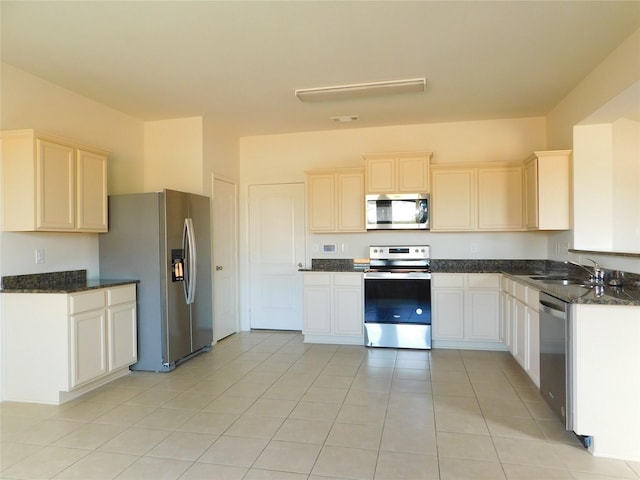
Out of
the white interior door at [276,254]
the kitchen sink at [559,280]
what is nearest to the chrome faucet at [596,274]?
the kitchen sink at [559,280]

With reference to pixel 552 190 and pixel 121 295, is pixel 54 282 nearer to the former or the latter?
pixel 121 295

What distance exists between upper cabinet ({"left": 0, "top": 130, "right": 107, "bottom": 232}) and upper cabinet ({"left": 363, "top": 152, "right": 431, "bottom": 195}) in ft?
9.66

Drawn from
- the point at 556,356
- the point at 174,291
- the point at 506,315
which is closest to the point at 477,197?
the point at 506,315

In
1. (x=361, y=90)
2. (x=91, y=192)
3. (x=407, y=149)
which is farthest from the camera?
(x=407, y=149)

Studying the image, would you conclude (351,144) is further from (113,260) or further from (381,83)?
(113,260)

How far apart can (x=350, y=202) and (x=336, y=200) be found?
0.58 feet

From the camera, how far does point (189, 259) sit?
4.05 metres

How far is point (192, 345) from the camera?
4.14m

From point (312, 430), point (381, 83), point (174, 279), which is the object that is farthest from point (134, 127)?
point (312, 430)

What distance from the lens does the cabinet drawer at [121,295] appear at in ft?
11.4

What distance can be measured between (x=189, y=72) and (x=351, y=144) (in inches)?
94.5

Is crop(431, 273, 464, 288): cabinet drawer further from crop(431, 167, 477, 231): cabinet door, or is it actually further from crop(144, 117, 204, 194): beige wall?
crop(144, 117, 204, 194): beige wall

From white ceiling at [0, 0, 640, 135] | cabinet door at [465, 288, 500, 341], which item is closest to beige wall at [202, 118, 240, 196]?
white ceiling at [0, 0, 640, 135]

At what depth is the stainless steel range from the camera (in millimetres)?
4449
